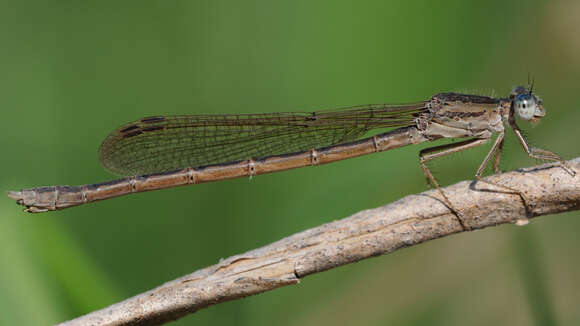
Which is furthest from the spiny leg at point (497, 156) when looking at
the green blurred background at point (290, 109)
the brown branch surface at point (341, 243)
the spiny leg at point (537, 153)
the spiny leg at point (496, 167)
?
the brown branch surface at point (341, 243)

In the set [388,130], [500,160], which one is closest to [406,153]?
[388,130]

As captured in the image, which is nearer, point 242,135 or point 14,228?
point 14,228

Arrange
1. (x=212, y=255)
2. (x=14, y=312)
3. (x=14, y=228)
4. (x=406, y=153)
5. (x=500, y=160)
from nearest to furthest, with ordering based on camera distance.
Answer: (x=14, y=312) < (x=14, y=228) < (x=212, y=255) < (x=500, y=160) < (x=406, y=153)

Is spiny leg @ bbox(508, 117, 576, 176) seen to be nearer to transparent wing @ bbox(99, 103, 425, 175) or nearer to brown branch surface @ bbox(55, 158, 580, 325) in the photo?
brown branch surface @ bbox(55, 158, 580, 325)

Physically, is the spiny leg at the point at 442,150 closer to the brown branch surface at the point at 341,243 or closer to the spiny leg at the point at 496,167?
the spiny leg at the point at 496,167

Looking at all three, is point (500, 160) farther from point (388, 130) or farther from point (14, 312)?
point (14, 312)

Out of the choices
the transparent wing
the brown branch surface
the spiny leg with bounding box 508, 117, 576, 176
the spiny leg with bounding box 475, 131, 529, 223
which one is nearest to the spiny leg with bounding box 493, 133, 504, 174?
the spiny leg with bounding box 475, 131, 529, 223
